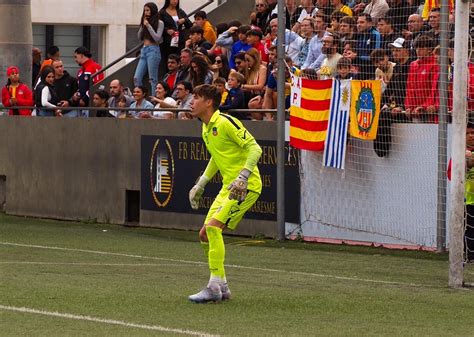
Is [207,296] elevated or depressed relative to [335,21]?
depressed

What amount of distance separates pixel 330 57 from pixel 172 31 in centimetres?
584

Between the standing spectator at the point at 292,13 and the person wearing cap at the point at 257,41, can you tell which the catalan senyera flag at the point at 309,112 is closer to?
the standing spectator at the point at 292,13

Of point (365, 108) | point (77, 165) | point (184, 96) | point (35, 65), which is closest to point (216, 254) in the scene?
point (365, 108)

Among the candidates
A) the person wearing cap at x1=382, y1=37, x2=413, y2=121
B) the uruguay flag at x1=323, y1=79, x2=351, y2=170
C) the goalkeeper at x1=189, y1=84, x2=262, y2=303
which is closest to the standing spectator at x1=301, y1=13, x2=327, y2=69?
the uruguay flag at x1=323, y1=79, x2=351, y2=170

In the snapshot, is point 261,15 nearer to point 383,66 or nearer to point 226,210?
point 383,66

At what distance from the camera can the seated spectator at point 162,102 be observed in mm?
21609

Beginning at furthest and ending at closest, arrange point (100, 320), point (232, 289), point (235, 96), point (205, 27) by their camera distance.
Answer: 1. point (205, 27)
2. point (235, 96)
3. point (232, 289)
4. point (100, 320)

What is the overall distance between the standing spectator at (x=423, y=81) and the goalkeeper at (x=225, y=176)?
5112 millimetres

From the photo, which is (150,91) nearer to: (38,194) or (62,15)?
(38,194)

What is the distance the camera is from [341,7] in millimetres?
19109

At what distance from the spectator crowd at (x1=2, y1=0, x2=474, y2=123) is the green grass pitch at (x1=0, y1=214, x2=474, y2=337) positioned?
2130 millimetres

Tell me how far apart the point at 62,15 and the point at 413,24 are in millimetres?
28571

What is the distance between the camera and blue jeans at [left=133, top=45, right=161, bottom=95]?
24.1 m

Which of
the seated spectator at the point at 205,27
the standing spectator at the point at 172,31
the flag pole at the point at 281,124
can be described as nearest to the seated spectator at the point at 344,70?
the flag pole at the point at 281,124
